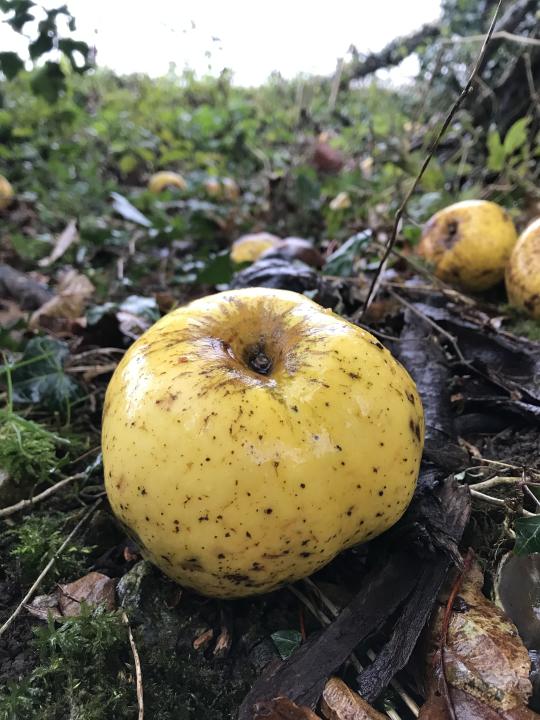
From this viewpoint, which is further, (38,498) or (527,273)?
(527,273)

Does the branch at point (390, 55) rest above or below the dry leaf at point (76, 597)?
above

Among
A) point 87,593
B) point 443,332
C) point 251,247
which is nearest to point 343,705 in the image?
point 87,593

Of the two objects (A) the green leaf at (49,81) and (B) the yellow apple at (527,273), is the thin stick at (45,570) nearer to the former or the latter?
(B) the yellow apple at (527,273)

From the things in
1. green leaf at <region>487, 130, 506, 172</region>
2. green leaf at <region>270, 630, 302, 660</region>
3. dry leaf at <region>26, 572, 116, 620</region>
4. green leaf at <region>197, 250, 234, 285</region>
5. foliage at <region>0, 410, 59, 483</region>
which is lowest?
green leaf at <region>270, 630, 302, 660</region>

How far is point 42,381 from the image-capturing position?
212cm

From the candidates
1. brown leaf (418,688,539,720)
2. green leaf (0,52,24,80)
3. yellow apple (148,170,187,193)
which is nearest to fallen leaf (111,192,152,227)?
green leaf (0,52,24,80)

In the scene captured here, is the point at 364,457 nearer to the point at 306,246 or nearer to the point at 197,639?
the point at 197,639

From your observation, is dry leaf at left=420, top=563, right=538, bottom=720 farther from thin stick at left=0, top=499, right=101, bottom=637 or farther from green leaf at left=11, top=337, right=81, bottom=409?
green leaf at left=11, top=337, right=81, bottom=409

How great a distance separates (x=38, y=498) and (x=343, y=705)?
1.10 m

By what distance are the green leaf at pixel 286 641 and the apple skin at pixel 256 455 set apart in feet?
0.49

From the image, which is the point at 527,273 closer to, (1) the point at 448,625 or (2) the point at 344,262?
(2) the point at 344,262

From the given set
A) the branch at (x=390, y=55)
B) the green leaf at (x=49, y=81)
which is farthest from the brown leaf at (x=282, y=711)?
the branch at (x=390, y=55)

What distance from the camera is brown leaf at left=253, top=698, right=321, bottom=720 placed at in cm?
112

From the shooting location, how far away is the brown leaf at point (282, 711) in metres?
1.12
